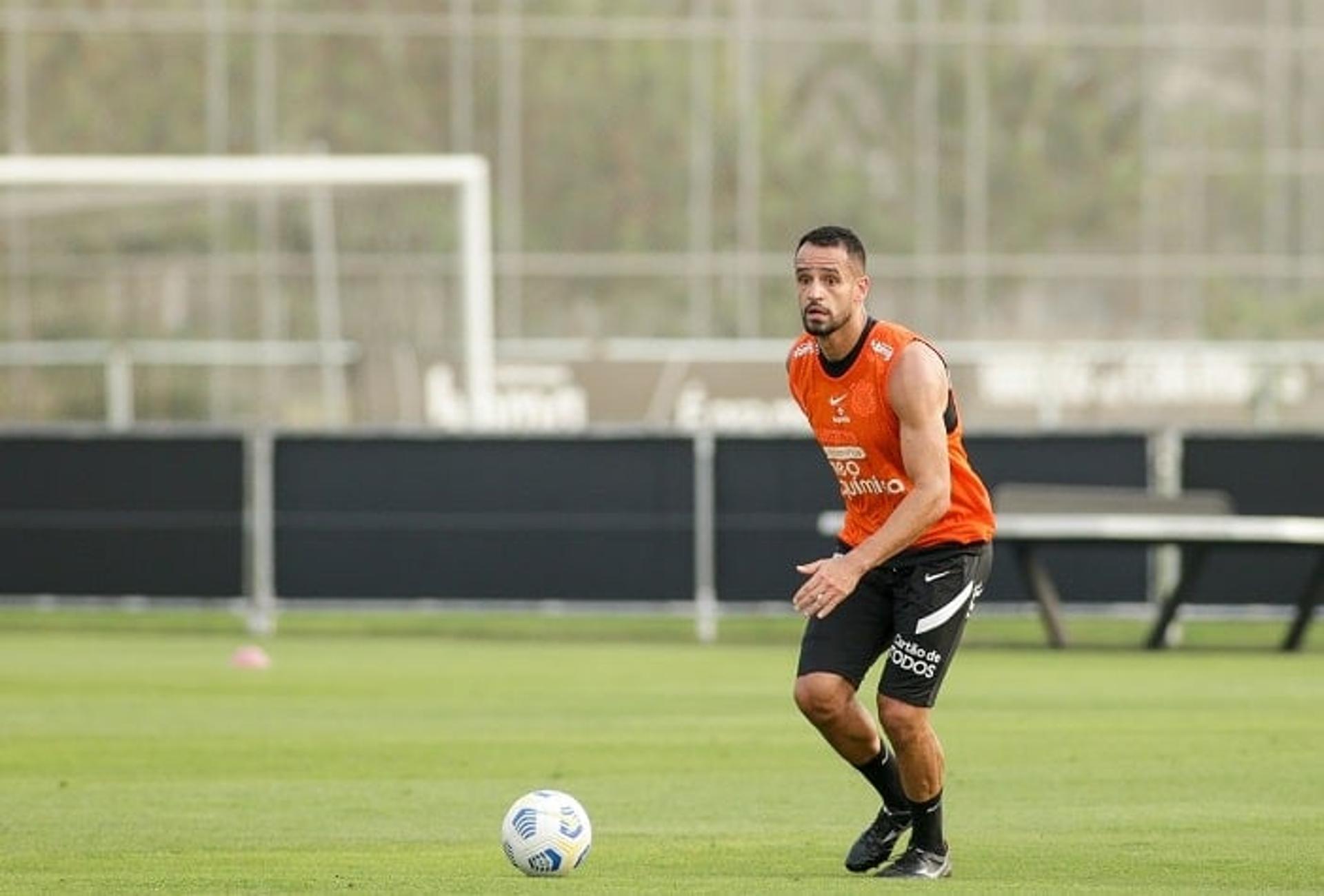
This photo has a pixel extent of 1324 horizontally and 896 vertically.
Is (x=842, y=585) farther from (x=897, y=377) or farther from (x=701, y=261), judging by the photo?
(x=701, y=261)

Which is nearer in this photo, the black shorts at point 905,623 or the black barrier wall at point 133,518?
the black shorts at point 905,623

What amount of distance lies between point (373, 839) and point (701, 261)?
39.1 m

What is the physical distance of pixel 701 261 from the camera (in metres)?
50.8

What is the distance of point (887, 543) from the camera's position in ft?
34.6

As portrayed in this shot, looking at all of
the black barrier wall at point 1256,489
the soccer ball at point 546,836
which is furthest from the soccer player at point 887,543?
the black barrier wall at point 1256,489

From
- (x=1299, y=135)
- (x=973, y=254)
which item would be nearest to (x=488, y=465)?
(x=973, y=254)

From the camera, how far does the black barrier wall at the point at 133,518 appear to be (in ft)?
89.8

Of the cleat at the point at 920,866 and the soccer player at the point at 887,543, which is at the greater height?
the soccer player at the point at 887,543

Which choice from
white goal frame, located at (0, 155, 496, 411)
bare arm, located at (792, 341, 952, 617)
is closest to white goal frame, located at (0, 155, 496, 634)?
white goal frame, located at (0, 155, 496, 411)

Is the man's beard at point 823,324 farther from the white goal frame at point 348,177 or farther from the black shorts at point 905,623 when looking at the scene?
the white goal frame at point 348,177

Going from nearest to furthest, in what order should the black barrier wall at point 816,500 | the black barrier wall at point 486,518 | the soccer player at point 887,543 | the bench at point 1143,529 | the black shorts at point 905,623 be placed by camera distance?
1. the soccer player at point 887,543
2. the black shorts at point 905,623
3. the bench at point 1143,529
4. the black barrier wall at point 816,500
5. the black barrier wall at point 486,518

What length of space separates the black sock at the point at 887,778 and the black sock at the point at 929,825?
188 mm

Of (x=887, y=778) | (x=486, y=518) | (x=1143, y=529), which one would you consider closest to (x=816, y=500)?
(x=486, y=518)

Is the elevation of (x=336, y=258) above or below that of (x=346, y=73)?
below
